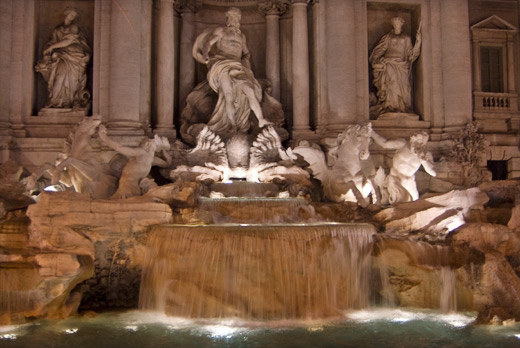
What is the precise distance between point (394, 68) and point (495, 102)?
117 inches

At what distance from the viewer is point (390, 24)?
15.2m

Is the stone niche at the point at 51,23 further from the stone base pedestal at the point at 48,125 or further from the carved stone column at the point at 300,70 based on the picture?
the carved stone column at the point at 300,70

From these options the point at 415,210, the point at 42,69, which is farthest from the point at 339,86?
the point at 42,69

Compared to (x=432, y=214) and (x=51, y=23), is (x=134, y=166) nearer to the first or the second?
(x=432, y=214)

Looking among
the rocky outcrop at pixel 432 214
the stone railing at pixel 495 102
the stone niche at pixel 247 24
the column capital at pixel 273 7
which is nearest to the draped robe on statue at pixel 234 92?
the stone niche at pixel 247 24

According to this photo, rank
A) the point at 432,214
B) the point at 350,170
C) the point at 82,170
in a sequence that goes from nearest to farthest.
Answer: the point at 432,214
the point at 82,170
the point at 350,170

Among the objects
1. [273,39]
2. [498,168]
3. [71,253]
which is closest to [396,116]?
[498,168]

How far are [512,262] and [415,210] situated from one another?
5.54 feet

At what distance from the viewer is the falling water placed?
25.9 ft

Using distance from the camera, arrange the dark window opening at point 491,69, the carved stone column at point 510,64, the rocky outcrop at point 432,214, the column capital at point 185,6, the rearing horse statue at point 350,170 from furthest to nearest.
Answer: the dark window opening at point 491,69 → the carved stone column at point 510,64 → the column capital at point 185,6 → the rearing horse statue at point 350,170 → the rocky outcrop at point 432,214

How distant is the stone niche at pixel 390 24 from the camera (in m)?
14.9

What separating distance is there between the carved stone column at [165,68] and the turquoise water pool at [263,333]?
21.2 feet

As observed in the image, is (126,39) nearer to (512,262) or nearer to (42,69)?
(42,69)

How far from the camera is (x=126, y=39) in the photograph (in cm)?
1323
